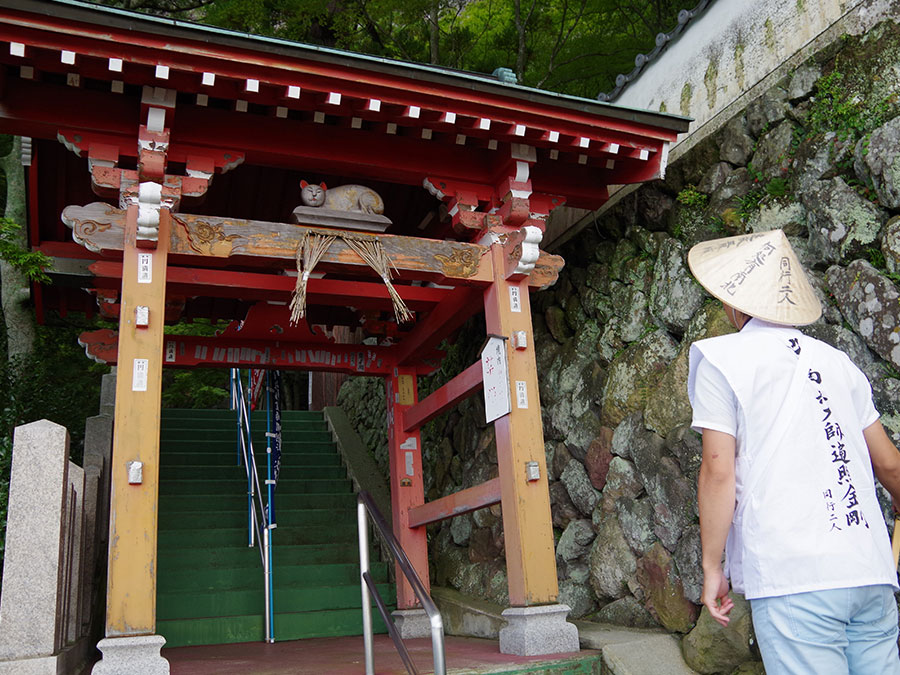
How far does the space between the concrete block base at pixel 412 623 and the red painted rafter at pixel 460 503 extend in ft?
2.29

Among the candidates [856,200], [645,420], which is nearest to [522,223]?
[645,420]

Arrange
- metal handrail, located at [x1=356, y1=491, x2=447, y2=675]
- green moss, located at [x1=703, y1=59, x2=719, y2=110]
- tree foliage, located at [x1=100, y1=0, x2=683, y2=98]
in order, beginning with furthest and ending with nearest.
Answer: tree foliage, located at [x1=100, y1=0, x2=683, y2=98], green moss, located at [x1=703, y1=59, x2=719, y2=110], metal handrail, located at [x1=356, y1=491, x2=447, y2=675]

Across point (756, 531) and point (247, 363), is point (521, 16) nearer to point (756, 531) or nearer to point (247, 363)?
point (247, 363)

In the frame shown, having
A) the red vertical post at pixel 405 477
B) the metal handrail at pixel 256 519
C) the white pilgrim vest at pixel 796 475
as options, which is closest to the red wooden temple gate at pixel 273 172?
the red vertical post at pixel 405 477

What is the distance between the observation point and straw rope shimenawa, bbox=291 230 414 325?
450 cm

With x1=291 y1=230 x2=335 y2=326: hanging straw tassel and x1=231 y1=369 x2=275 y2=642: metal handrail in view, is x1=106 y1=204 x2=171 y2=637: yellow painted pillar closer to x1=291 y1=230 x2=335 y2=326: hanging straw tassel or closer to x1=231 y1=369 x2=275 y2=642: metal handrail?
x1=291 y1=230 x2=335 y2=326: hanging straw tassel

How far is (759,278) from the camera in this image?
222cm

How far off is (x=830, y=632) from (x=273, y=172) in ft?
17.6

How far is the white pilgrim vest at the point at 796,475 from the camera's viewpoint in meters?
1.85

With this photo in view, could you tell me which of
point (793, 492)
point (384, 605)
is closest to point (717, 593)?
point (793, 492)

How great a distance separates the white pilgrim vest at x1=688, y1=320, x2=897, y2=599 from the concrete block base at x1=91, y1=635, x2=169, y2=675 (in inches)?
114

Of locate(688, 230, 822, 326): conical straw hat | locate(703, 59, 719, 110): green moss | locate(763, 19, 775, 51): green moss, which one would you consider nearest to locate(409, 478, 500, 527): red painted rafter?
locate(688, 230, 822, 326): conical straw hat

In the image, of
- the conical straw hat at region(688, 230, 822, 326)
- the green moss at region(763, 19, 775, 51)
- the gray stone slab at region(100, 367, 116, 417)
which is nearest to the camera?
the conical straw hat at region(688, 230, 822, 326)

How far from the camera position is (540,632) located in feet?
14.1
